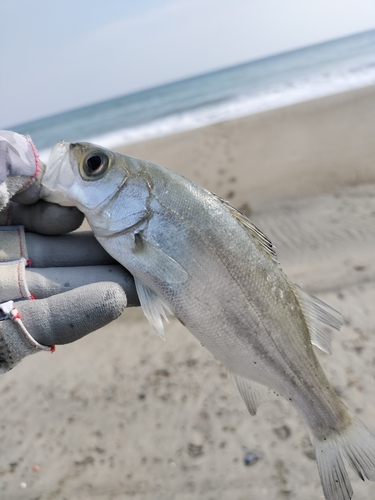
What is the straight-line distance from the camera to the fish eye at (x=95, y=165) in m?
2.07

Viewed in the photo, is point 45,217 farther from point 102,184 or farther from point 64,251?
point 102,184

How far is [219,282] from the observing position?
6.47ft

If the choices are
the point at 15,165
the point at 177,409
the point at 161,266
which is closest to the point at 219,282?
the point at 161,266

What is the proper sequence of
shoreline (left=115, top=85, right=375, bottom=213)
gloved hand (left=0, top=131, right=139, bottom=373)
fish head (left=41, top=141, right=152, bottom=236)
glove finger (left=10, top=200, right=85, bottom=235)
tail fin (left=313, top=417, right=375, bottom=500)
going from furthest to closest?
shoreline (left=115, top=85, right=375, bottom=213) < glove finger (left=10, top=200, right=85, bottom=235) < fish head (left=41, top=141, right=152, bottom=236) < tail fin (left=313, top=417, right=375, bottom=500) < gloved hand (left=0, top=131, right=139, bottom=373)

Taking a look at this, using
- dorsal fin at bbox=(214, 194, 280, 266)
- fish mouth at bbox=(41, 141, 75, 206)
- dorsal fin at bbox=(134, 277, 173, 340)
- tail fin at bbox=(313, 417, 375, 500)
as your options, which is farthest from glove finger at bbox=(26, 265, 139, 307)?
tail fin at bbox=(313, 417, 375, 500)

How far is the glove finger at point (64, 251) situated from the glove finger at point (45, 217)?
0.19ft

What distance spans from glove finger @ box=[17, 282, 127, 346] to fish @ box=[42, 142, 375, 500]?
0.23m

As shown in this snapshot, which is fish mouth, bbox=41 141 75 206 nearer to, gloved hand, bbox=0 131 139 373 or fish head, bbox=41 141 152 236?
fish head, bbox=41 141 152 236

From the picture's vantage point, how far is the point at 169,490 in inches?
102

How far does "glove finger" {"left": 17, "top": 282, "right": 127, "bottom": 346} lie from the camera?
Answer: 1850mm

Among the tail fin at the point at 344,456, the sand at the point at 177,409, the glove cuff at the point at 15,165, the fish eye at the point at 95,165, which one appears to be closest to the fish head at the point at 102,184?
the fish eye at the point at 95,165

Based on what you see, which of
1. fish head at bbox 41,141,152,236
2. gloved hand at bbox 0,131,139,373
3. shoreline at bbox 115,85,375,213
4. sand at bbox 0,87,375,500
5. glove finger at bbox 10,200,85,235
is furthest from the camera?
shoreline at bbox 115,85,375,213

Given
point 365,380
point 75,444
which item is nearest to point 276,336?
point 365,380

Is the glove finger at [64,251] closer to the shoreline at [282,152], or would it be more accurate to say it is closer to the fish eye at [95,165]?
the fish eye at [95,165]
